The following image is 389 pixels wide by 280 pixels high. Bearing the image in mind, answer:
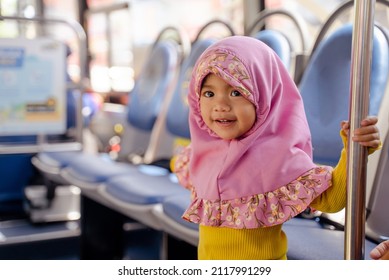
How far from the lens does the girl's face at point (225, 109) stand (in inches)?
45.4

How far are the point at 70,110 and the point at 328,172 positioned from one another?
2716 mm

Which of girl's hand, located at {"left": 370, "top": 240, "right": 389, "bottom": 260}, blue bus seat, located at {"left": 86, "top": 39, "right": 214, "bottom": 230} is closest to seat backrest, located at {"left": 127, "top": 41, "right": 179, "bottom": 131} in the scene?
blue bus seat, located at {"left": 86, "top": 39, "right": 214, "bottom": 230}

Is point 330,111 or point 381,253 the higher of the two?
point 330,111

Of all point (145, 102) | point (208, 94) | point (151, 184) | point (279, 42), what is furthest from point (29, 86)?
point (208, 94)

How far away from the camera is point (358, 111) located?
1037mm

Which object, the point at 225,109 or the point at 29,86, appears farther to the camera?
the point at 29,86

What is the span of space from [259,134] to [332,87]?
2.12 feet

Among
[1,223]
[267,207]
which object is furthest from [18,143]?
[267,207]

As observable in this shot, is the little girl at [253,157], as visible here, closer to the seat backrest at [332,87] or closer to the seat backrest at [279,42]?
the seat backrest at [332,87]

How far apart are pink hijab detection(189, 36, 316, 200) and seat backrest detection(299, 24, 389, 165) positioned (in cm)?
36

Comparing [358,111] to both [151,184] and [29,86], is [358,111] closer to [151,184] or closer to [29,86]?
[151,184]

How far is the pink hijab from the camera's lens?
1147 mm

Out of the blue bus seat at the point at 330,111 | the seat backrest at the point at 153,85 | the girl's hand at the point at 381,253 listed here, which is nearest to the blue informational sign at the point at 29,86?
the seat backrest at the point at 153,85
